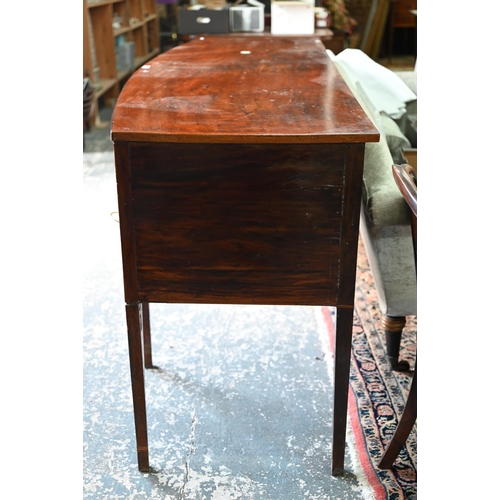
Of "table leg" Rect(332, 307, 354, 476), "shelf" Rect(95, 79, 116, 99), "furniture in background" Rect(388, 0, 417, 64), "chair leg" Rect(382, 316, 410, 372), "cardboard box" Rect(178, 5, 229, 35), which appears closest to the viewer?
"table leg" Rect(332, 307, 354, 476)

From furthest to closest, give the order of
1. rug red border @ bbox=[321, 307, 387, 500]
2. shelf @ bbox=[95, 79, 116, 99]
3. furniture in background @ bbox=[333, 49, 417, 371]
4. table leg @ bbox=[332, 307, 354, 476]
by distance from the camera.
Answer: shelf @ bbox=[95, 79, 116, 99] < furniture in background @ bbox=[333, 49, 417, 371] < rug red border @ bbox=[321, 307, 387, 500] < table leg @ bbox=[332, 307, 354, 476]

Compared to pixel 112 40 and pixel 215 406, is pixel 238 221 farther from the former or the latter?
pixel 112 40

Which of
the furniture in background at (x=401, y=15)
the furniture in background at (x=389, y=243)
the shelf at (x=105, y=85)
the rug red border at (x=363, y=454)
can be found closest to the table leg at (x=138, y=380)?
the rug red border at (x=363, y=454)

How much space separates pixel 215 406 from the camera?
1.89m

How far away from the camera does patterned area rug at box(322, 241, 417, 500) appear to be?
161cm

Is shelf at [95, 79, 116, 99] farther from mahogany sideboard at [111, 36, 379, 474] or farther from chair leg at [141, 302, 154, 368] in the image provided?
mahogany sideboard at [111, 36, 379, 474]

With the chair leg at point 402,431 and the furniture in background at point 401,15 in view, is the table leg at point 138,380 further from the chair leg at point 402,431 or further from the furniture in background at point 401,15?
the furniture in background at point 401,15

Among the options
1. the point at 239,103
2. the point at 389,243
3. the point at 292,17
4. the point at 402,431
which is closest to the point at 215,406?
the point at 402,431

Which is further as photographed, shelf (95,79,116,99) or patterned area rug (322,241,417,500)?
shelf (95,79,116,99)

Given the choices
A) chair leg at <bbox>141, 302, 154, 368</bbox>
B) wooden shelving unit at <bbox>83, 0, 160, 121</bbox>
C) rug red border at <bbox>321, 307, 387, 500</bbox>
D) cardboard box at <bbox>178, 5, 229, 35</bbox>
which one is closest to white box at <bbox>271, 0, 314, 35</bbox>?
cardboard box at <bbox>178, 5, 229, 35</bbox>
